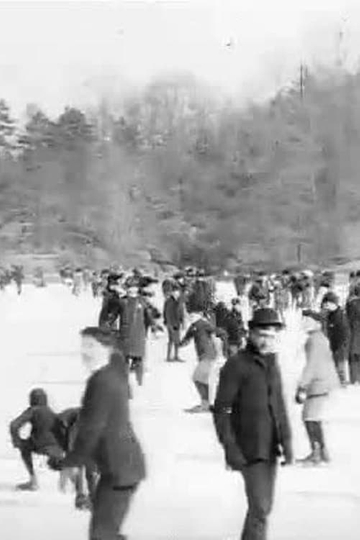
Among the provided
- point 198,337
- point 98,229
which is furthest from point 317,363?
point 98,229

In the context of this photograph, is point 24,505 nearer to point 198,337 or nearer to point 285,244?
point 198,337

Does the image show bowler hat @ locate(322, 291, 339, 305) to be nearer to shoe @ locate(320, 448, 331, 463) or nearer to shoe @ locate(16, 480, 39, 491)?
shoe @ locate(320, 448, 331, 463)

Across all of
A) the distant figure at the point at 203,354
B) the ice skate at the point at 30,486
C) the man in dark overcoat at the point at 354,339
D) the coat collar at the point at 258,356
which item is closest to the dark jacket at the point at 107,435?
the coat collar at the point at 258,356

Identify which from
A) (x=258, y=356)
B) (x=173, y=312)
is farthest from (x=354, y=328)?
(x=258, y=356)

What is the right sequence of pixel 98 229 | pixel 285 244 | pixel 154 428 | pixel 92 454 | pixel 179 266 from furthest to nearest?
pixel 98 229
pixel 179 266
pixel 285 244
pixel 154 428
pixel 92 454

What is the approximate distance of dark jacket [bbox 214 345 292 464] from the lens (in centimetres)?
476

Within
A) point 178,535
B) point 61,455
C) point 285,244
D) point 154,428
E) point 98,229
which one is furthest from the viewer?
point 98,229

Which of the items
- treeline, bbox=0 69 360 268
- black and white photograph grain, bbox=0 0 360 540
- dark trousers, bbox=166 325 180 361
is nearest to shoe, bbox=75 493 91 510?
black and white photograph grain, bbox=0 0 360 540

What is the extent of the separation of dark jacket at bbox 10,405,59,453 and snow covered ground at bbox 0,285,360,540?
1.00 ft

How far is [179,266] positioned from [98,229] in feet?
35.9

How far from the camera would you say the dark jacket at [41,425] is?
21.4 feet

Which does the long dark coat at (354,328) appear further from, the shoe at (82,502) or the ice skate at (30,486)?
the shoe at (82,502)

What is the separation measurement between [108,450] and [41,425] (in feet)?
6.51

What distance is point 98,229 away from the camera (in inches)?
2672
